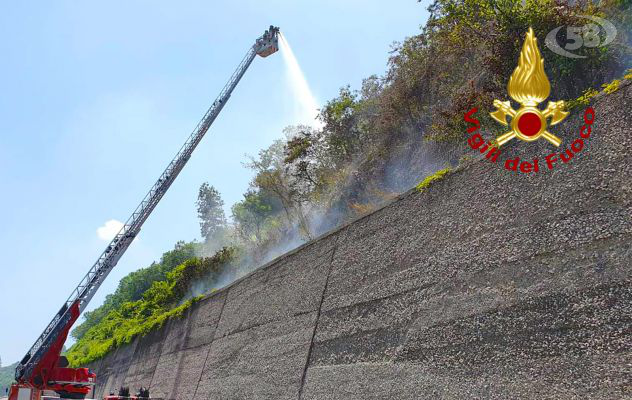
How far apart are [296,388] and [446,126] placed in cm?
708

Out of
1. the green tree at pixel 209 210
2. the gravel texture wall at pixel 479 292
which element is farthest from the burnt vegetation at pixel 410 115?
the green tree at pixel 209 210

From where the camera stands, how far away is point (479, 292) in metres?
7.73

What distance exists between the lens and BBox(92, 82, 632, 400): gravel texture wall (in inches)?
244

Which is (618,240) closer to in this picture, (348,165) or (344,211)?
(344,211)

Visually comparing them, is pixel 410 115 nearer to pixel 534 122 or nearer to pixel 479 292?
pixel 534 122

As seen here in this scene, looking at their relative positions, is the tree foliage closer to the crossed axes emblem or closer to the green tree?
the green tree

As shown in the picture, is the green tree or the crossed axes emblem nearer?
the crossed axes emblem

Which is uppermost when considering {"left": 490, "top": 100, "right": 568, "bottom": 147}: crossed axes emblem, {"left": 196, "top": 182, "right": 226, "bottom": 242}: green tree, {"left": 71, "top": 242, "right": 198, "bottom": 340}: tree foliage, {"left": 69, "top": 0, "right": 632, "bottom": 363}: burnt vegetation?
{"left": 196, "top": 182, "right": 226, "bottom": 242}: green tree

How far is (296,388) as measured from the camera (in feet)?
37.0

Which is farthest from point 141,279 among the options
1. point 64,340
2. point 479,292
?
point 479,292

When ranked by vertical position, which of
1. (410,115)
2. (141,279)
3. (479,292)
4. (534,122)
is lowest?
(479,292)

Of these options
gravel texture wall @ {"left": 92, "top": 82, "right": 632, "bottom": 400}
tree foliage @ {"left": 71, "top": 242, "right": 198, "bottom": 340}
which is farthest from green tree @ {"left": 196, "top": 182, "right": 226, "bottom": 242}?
gravel texture wall @ {"left": 92, "top": 82, "right": 632, "bottom": 400}

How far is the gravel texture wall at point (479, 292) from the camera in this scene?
6.19 m

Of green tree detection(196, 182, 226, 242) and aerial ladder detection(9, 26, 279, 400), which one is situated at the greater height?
green tree detection(196, 182, 226, 242)
